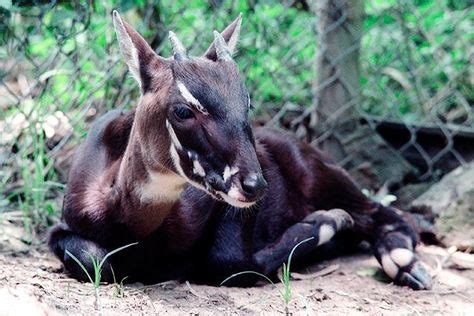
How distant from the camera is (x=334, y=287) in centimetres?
Answer: 374

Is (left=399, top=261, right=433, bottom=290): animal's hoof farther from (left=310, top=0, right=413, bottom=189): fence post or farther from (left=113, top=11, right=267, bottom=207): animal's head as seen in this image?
(left=310, top=0, right=413, bottom=189): fence post

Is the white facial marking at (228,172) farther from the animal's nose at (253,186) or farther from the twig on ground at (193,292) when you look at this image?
the twig on ground at (193,292)

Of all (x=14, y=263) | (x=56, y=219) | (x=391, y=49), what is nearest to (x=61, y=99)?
(x=56, y=219)

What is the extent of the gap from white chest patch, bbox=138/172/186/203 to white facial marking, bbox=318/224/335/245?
93 cm

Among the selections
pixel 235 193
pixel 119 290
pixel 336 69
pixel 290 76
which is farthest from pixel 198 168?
pixel 290 76

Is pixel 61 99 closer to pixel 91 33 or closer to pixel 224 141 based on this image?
pixel 91 33

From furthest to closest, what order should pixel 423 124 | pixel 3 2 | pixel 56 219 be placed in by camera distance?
1. pixel 423 124
2. pixel 56 219
3. pixel 3 2

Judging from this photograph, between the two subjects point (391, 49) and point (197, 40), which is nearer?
point (197, 40)

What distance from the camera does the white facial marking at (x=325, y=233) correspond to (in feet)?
13.1

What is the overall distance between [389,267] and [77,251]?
1450 millimetres

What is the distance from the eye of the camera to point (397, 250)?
3.99m

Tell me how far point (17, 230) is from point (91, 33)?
1.14m

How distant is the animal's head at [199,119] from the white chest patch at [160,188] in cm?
7

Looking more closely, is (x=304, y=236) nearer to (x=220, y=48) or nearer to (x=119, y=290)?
(x=119, y=290)
